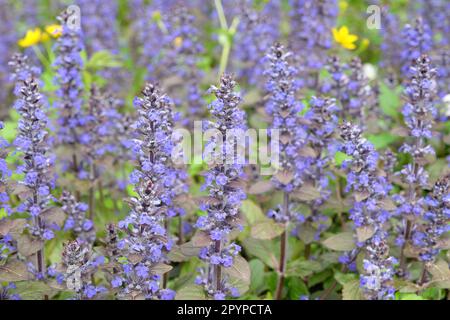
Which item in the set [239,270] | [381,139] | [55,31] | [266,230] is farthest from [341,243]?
[55,31]

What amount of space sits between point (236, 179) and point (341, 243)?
1192 mm

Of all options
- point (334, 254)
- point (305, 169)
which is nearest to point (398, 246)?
point (334, 254)

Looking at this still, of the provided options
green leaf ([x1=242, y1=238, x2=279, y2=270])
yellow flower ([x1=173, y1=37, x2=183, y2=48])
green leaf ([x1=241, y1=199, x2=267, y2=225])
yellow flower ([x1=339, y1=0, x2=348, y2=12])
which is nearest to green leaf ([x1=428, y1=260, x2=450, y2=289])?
green leaf ([x1=242, y1=238, x2=279, y2=270])

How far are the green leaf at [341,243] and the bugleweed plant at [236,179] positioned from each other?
0.03 feet

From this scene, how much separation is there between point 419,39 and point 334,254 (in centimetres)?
254

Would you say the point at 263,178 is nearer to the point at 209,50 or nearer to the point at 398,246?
the point at 398,246

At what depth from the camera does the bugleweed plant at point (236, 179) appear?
4.22 metres

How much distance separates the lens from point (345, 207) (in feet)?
17.3

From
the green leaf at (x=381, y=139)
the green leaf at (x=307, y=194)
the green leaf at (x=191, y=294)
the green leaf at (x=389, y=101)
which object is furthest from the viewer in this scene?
the green leaf at (x=389, y=101)

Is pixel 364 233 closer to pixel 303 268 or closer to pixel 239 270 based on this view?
pixel 303 268

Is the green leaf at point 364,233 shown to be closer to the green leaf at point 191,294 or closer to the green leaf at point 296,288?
the green leaf at point 296,288

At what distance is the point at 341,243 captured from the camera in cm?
486

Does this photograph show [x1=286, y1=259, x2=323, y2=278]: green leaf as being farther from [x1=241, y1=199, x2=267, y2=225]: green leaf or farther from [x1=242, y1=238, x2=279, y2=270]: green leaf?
[x1=241, y1=199, x2=267, y2=225]: green leaf

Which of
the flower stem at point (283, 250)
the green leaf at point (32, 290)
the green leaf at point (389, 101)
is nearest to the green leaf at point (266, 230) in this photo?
the flower stem at point (283, 250)
